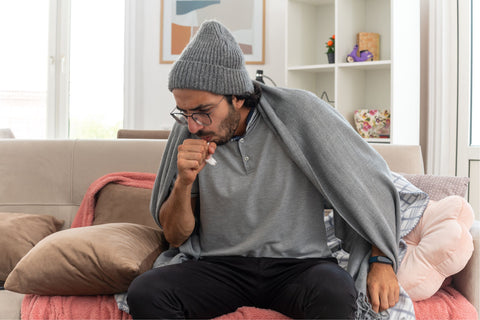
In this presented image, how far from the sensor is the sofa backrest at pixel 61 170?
2.25 meters

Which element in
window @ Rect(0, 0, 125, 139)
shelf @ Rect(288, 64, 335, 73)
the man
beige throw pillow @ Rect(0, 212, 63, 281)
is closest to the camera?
the man

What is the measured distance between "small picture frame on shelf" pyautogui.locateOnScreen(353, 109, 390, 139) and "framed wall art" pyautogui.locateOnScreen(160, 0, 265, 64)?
1.08 m

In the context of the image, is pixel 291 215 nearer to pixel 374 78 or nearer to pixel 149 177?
pixel 149 177

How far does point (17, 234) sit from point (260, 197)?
950 millimetres

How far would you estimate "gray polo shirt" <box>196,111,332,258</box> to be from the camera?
1.62 metres

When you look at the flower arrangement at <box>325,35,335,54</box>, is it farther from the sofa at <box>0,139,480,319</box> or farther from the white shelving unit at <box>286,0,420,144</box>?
the sofa at <box>0,139,480,319</box>

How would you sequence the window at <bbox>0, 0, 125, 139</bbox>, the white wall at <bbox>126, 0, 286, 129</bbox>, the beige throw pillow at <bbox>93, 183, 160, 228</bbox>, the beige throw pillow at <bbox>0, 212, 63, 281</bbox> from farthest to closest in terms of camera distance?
the window at <bbox>0, 0, 125, 139</bbox>, the white wall at <bbox>126, 0, 286, 129</bbox>, the beige throw pillow at <bbox>93, 183, 160, 228</bbox>, the beige throw pillow at <bbox>0, 212, 63, 281</bbox>

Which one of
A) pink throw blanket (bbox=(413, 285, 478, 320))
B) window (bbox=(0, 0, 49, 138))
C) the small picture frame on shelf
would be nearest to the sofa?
pink throw blanket (bbox=(413, 285, 478, 320))

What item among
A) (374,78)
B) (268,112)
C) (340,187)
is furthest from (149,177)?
(374,78)

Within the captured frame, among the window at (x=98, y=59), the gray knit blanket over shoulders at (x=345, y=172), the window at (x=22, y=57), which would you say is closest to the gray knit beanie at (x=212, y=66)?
the gray knit blanket over shoulders at (x=345, y=172)

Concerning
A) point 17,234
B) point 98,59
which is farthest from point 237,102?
point 98,59

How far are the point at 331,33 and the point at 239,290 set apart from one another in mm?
2899

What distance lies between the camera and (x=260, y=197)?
5.41 ft

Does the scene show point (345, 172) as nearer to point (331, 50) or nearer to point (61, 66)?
point (331, 50)
